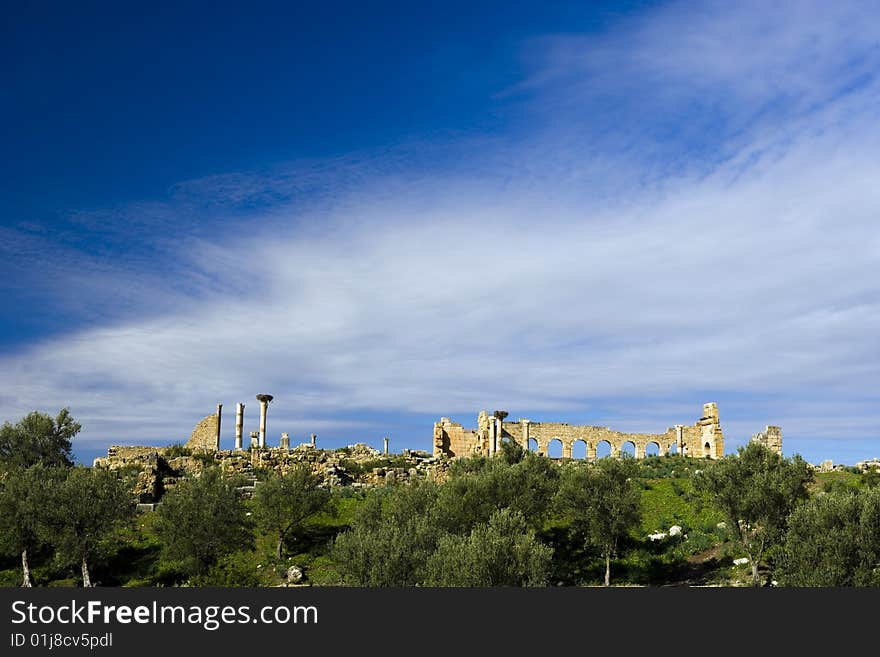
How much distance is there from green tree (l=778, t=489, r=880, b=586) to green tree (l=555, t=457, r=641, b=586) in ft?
25.1

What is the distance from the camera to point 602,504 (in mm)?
34750

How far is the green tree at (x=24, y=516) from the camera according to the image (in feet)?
111

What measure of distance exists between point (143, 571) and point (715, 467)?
88.2 ft

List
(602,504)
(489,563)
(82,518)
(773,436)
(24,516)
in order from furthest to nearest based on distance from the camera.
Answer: (773,436)
(602,504)
(24,516)
(82,518)
(489,563)

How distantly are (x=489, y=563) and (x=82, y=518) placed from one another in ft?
64.8

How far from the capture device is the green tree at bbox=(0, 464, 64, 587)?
111 ft

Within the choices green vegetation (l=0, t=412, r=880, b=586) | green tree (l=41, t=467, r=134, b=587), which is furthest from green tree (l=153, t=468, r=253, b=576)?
green tree (l=41, t=467, r=134, b=587)

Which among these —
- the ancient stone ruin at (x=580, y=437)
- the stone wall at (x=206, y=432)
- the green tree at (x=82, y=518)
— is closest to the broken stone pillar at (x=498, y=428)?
the ancient stone ruin at (x=580, y=437)

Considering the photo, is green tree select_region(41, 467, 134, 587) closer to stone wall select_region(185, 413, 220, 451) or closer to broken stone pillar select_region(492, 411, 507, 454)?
stone wall select_region(185, 413, 220, 451)

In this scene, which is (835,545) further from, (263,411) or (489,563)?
(263,411)

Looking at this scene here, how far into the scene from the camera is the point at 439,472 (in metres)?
52.0

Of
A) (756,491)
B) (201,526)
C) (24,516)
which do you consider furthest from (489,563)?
(24,516)

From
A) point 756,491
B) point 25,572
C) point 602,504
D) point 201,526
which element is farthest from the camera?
point 602,504

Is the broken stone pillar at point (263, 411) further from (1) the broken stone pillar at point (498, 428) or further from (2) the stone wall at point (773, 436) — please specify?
(2) the stone wall at point (773, 436)
